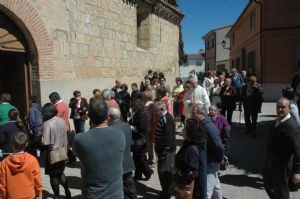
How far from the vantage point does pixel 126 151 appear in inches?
185

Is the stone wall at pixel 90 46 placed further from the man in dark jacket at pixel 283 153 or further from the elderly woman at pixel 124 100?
the man in dark jacket at pixel 283 153

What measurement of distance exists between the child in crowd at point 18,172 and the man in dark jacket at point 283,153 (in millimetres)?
2955

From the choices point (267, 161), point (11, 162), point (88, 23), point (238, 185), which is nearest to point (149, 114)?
point (238, 185)

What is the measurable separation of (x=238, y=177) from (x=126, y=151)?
297 centimetres

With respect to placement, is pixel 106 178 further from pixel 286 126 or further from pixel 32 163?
pixel 286 126

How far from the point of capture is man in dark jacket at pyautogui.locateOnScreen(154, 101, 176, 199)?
5.38 metres

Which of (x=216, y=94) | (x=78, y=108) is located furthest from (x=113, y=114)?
(x=216, y=94)

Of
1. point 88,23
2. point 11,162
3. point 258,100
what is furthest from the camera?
point 88,23

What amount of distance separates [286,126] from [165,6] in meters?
14.2

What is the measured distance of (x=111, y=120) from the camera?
4566 mm

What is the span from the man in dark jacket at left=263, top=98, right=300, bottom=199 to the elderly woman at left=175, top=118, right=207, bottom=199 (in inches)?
37.0

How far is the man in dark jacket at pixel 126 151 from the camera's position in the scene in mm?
4578

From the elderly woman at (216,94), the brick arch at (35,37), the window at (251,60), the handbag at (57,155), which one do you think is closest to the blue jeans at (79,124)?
the brick arch at (35,37)

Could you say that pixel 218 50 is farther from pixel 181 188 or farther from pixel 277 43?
pixel 181 188
